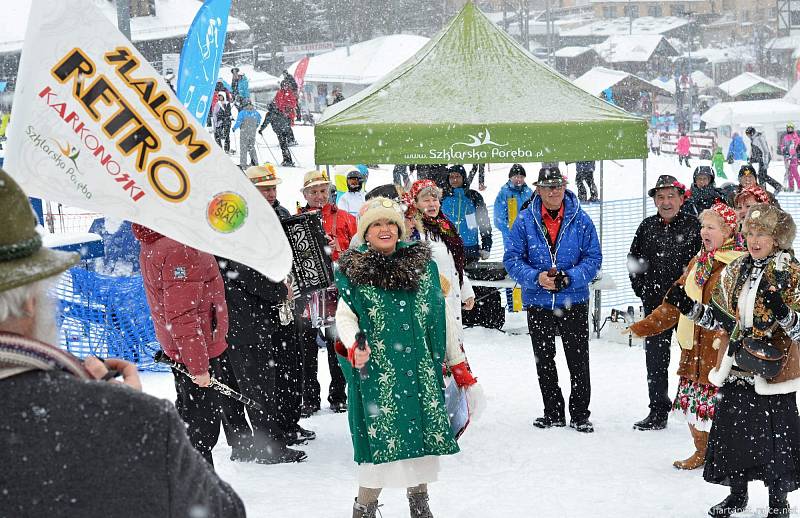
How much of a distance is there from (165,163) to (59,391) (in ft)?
5.11

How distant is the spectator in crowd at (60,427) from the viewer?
162 centimetres

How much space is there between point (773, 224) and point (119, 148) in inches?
114

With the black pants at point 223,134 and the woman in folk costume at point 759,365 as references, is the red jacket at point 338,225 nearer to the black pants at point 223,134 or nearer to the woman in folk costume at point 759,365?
the woman in folk costume at point 759,365

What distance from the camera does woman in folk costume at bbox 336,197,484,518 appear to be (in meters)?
4.45

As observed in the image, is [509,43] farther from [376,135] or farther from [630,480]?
[630,480]

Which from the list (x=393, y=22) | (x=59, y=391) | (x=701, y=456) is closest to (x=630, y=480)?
(x=701, y=456)

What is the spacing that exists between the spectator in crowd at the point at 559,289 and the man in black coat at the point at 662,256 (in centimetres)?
35

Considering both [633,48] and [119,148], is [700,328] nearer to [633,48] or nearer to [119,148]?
[119,148]

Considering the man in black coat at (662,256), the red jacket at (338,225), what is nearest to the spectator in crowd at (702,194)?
the man in black coat at (662,256)

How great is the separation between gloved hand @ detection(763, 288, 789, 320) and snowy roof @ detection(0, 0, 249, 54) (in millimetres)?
35343

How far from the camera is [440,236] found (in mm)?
6355

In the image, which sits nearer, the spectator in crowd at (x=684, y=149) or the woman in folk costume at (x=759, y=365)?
the woman in folk costume at (x=759, y=365)

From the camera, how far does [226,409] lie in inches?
236

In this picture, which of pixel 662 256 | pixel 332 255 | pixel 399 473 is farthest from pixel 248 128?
pixel 399 473
